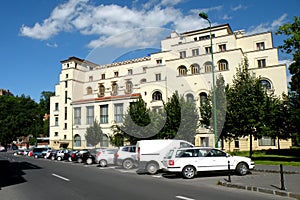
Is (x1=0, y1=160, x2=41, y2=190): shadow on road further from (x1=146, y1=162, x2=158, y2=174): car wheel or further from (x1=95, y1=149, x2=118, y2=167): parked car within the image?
(x1=146, y1=162, x2=158, y2=174): car wheel

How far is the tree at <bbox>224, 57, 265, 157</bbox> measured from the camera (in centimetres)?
2264

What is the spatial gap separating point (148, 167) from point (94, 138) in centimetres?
3478

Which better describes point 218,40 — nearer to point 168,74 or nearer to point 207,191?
point 168,74

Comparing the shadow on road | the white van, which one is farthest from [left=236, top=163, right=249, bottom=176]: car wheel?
the shadow on road

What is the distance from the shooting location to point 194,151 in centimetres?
1473

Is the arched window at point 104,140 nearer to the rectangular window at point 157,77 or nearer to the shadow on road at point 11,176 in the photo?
the rectangular window at point 157,77

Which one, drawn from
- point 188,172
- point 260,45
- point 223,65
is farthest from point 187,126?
point 260,45

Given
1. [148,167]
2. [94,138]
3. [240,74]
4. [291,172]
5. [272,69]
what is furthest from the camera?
[94,138]

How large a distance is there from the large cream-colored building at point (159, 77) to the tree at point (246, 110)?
52.6 ft

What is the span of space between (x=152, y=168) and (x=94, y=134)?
34.8 metres

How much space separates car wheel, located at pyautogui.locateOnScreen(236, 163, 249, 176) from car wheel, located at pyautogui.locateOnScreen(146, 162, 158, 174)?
518cm

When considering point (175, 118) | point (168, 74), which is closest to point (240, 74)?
point (175, 118)

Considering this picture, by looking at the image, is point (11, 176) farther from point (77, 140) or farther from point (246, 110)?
point (77, 140)

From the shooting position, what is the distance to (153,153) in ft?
58.6
